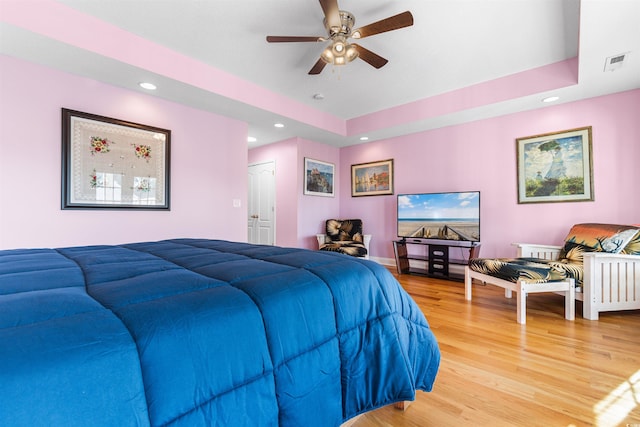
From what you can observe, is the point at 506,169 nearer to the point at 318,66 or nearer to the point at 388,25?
the point at 388,25

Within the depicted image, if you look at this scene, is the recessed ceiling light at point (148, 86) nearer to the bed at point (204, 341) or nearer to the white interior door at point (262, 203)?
the bed at point (204, 341)

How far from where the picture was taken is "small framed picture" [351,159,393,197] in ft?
16.7

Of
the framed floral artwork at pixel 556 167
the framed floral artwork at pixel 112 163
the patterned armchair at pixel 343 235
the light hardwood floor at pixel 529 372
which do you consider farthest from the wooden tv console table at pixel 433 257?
the framed floral artwork at pixel 112 163

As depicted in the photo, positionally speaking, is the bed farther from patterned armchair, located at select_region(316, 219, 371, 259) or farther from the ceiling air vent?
patterned armchair, located at select_region(316, 219, 371, 259)

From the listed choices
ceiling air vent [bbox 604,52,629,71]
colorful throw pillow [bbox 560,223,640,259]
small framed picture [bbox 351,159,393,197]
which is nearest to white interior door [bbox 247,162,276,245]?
small framed picture [bbox 351,159,393,197]

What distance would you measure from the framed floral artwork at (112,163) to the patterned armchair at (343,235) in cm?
250

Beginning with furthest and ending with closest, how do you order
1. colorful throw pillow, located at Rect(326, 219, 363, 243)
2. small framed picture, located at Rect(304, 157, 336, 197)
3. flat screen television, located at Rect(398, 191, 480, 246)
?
small framed picture, located at Rect(304, 157, 336, 197), colorful throw pillow, located at Rect(326, 219, 363, 243), flat screen television, located at Rect(398, 191, 480, 246)

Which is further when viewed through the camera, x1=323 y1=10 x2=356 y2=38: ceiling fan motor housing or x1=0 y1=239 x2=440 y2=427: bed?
x1=323 y1=10 x2=356 y2=38: ceiling fan motor housing

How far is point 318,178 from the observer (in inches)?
212

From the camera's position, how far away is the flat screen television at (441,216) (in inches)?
156

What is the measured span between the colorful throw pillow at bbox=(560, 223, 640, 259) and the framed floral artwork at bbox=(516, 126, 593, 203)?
615mm

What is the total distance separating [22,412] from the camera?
0.45 meters

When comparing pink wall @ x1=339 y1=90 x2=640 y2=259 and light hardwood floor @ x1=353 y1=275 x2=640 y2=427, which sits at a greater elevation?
pink wall @ x1=339 y1=90 x2=640 y2=259

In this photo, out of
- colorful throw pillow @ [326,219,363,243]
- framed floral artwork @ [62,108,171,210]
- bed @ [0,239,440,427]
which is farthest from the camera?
colorful throw pillow @ [326,219,363,243]
